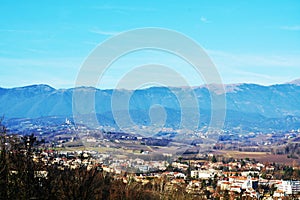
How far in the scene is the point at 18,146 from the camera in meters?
6.99

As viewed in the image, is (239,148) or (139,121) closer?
(139,121)

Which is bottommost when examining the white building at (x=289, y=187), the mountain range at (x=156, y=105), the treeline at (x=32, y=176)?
the white building at (x=289, y=187)

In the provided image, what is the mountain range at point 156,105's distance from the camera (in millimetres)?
26722

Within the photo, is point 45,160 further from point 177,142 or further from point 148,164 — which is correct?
point 177,142

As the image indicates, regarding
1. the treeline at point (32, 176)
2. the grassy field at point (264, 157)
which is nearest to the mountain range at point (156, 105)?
the grassy field at point (264, 157)

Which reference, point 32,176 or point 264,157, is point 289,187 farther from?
point 264,157

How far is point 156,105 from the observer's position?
4019 centimetres

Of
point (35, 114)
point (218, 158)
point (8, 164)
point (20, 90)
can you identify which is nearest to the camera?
point (8, 164)

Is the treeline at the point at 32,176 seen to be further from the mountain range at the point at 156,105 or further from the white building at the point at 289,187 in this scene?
the white building at the point at 289,187

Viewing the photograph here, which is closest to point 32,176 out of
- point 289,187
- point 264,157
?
point 289,187

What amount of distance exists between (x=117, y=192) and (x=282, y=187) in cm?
1824

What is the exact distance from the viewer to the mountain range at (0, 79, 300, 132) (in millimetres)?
26722

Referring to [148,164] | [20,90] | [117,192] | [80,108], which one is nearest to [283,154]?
[148,164]

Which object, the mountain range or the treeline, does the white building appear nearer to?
the mountain range
